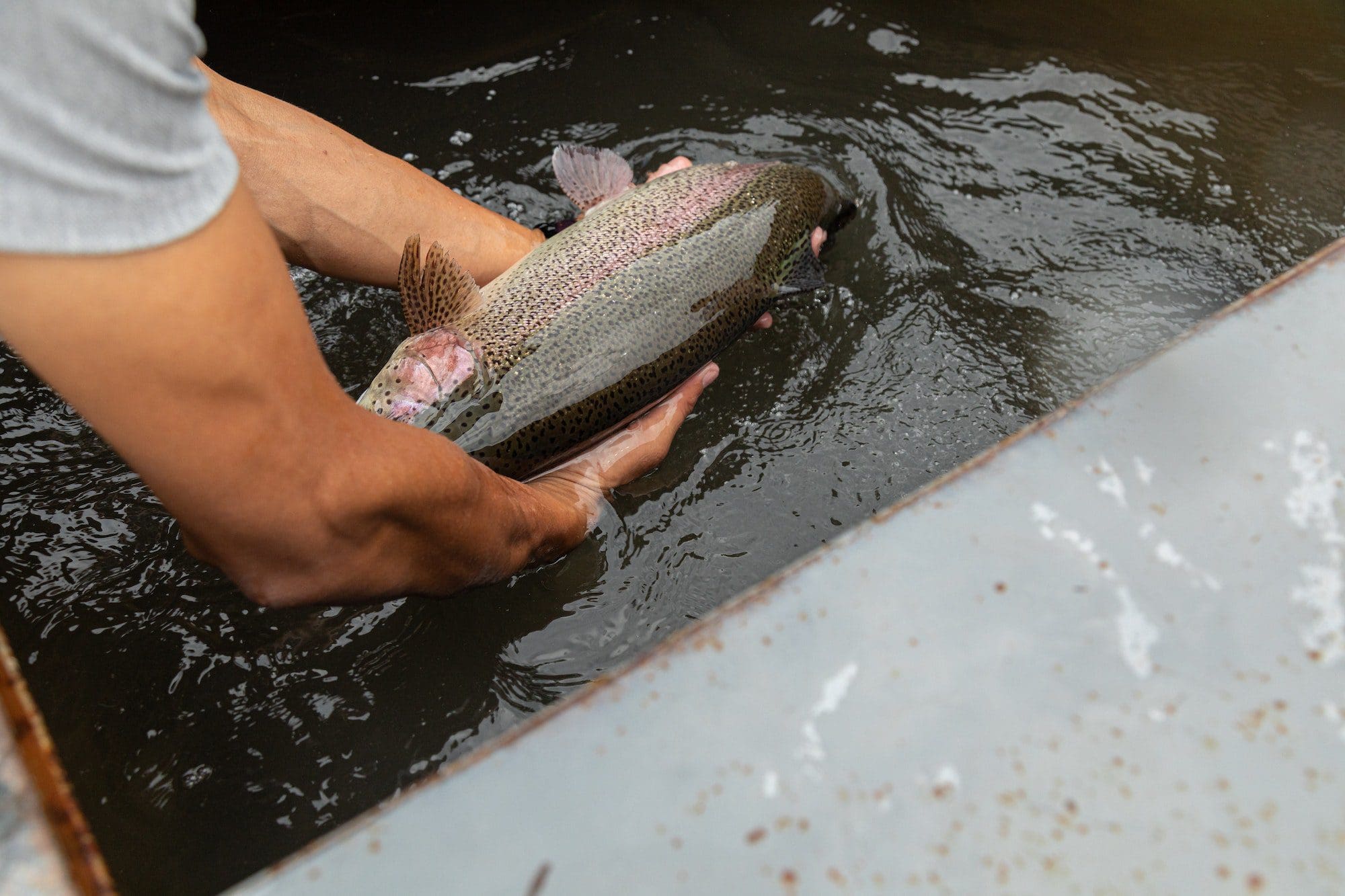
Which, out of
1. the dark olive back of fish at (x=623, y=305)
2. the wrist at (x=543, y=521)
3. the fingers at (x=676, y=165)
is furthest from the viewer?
the fingers at (x=676, y=165)

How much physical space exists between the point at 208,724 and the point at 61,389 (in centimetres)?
151

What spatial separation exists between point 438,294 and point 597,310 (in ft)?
1.60

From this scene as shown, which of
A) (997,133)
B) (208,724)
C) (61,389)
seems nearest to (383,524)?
(61,389)

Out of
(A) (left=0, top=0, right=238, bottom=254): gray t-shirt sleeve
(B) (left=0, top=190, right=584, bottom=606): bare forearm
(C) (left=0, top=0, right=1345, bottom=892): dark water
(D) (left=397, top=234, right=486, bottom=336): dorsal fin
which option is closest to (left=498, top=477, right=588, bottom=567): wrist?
(C) (left=0, top=0, right=1345, bottom=892): dark water

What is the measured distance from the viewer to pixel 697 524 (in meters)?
2.96

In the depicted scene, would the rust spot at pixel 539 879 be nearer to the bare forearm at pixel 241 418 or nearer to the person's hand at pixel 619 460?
the bare forearm at pixel 241 418

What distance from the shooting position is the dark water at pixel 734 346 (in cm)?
245

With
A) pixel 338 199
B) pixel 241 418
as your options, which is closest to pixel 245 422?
pixel 241 418

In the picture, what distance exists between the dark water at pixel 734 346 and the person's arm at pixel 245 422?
Answer: 2.09 ft

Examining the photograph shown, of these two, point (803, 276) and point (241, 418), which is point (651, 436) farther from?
point (241, 418)

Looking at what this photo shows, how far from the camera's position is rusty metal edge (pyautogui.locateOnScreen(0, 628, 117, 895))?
100cm

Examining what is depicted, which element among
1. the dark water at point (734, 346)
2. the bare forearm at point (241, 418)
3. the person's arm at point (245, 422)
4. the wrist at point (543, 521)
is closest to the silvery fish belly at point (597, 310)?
the wrist at point (543, 521)

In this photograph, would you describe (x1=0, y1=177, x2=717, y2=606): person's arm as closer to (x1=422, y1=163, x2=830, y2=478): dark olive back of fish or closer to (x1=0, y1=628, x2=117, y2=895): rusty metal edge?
(x1=0, y1=628, x2=117, y2=895): rusty metal edge

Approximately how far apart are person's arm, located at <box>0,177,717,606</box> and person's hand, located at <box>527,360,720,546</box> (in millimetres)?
592
